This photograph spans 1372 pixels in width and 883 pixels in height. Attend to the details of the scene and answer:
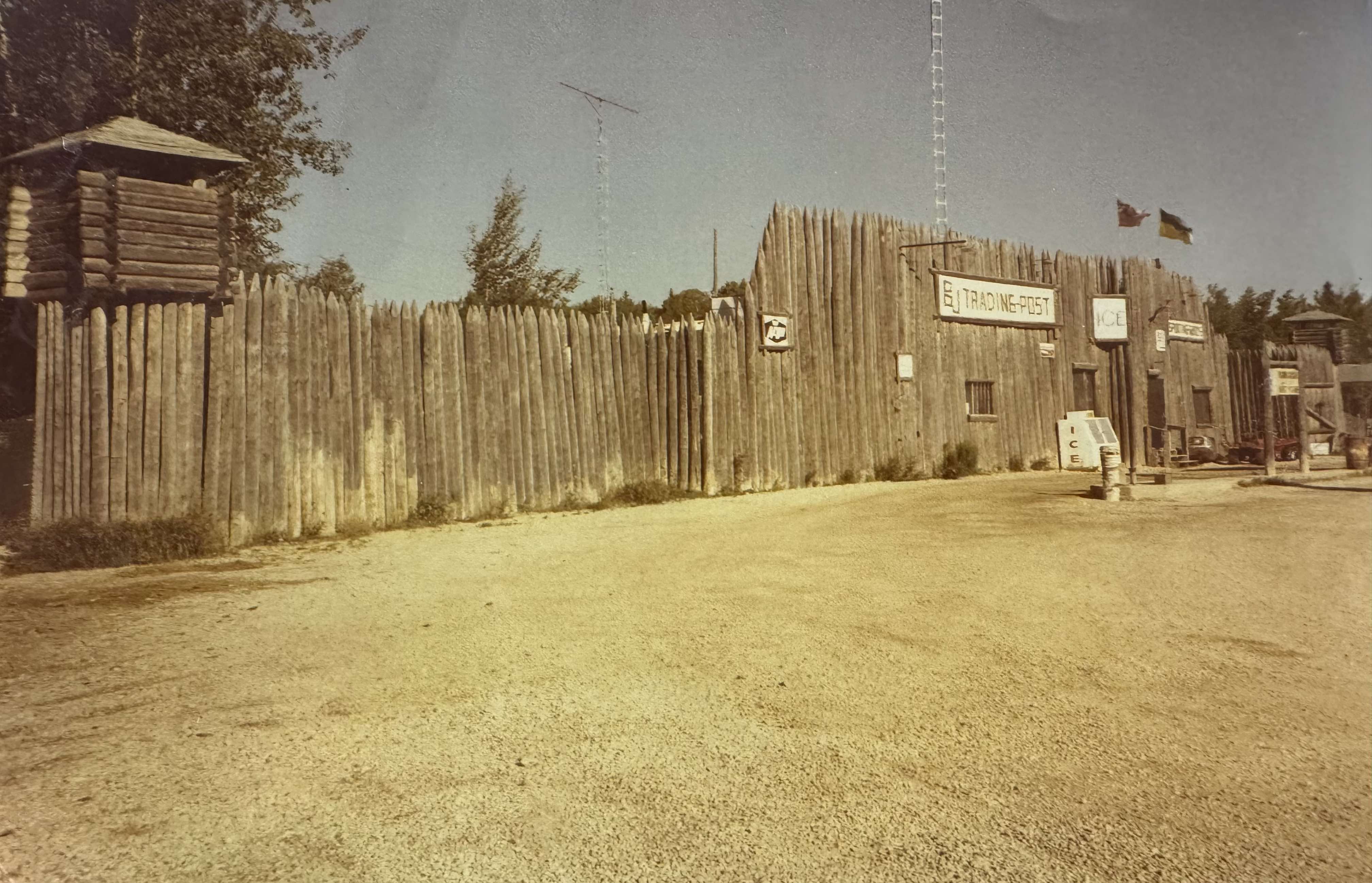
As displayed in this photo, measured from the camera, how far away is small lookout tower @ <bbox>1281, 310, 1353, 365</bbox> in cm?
2225

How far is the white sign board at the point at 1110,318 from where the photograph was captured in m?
18.9

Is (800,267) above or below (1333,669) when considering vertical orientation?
above

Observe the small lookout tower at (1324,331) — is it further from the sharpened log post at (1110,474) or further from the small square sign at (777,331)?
the small square sign at (777,331)

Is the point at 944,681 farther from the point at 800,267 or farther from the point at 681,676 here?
the point at 800,267

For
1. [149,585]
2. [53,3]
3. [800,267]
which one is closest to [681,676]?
[149,585]

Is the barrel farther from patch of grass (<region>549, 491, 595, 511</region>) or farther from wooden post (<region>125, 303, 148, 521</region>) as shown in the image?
wooden post (<region>125, 303, 148, 521</region>)

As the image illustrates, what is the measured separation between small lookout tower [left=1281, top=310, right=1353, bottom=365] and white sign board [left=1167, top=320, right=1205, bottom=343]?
11.6 ft

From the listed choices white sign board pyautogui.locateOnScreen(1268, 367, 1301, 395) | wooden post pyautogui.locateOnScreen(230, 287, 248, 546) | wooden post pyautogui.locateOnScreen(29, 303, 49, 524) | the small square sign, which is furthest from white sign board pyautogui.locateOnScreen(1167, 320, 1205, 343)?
wooden post pyautogui.locateOnScreen(29, 303, 49, 524)

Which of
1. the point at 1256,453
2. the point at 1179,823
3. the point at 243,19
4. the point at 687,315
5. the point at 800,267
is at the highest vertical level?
the point at 243,19

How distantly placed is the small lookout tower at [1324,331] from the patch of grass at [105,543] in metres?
26.0

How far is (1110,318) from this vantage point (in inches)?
752

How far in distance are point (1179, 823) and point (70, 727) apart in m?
4.02

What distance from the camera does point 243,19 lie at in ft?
41.8

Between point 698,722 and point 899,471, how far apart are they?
39.7 feet
